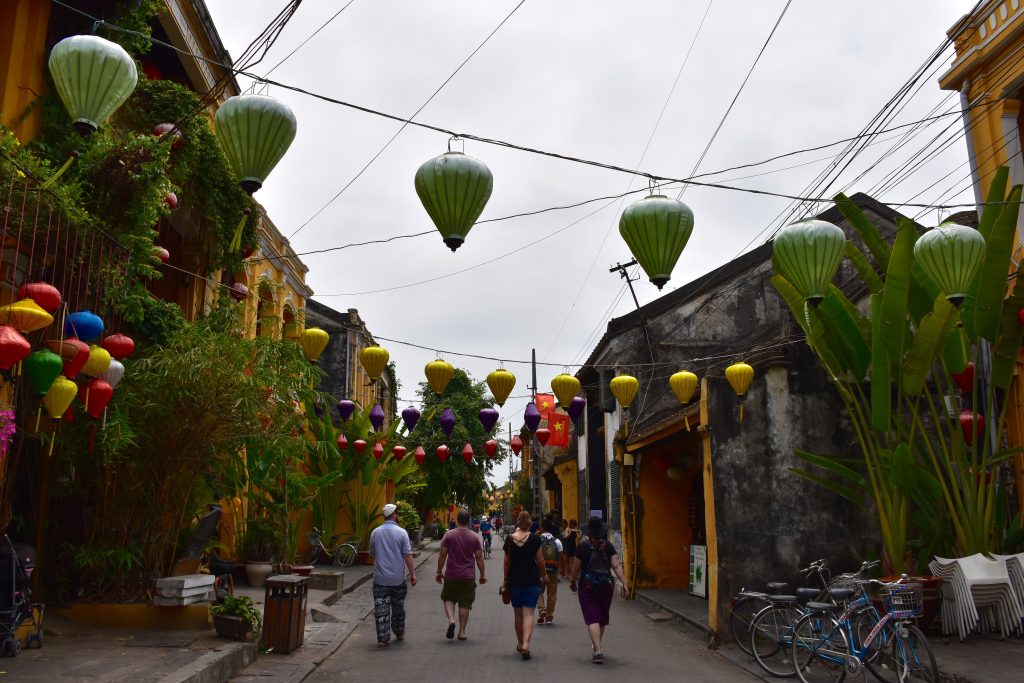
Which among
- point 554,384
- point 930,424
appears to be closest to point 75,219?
point 554,384

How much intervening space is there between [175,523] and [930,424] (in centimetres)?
1079

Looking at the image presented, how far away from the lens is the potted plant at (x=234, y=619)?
947 cm

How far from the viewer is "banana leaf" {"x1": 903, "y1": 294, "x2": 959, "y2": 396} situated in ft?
30.3

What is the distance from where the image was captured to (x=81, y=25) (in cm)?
990

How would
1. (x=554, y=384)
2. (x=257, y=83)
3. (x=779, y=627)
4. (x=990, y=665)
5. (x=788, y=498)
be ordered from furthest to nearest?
(x=554, y=384) → (x=788, y=498) → (x=779, y=627) → (x=990, y=665) → (x=257, y=83)

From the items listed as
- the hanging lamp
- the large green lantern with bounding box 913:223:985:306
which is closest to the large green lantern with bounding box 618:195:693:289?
the hanging lamp

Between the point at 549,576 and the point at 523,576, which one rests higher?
the point at 523,576

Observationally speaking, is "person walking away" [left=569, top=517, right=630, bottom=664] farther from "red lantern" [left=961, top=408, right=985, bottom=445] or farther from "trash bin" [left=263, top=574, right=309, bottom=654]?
"red lantern" [left=961, top=408, right=985, bottom=445]

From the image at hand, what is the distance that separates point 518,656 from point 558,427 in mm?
15856

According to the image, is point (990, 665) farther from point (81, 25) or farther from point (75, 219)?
point (81, 25)

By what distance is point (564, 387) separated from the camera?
14.2 meters

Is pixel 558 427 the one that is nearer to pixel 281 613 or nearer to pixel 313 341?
pixel 313 341

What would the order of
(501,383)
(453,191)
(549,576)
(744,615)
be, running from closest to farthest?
(453,191), (744,615), (549,576), (501,383)

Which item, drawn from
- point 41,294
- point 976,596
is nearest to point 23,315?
point 41,294
